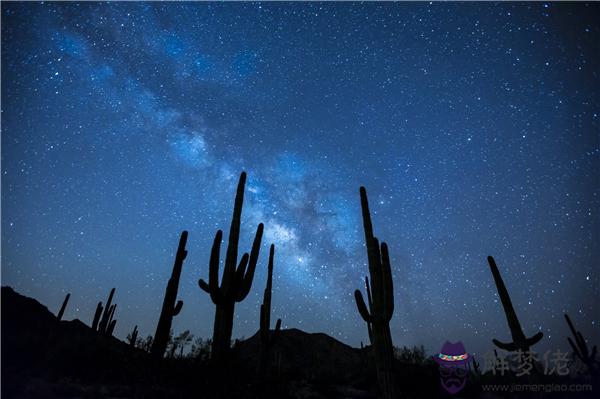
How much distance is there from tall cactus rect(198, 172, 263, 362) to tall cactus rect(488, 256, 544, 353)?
28.5 ft

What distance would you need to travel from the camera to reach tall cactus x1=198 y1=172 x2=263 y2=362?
675 cm

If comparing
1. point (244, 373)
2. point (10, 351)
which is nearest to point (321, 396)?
point (244, 373)

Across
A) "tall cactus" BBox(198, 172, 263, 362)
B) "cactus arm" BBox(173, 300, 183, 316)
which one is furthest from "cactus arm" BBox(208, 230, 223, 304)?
"cactus arm" BBox(173, 300, 183, 316)

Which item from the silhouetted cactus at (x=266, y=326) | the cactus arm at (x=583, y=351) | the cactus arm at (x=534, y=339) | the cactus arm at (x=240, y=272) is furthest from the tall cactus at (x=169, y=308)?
the cactus arm at (x=583, y=351)

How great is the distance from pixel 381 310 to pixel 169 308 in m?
5.76

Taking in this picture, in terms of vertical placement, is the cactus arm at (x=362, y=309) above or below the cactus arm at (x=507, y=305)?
below

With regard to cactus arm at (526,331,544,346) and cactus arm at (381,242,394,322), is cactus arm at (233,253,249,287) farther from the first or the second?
cactus arm at (526,331,544,346)

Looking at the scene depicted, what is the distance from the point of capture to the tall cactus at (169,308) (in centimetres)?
824

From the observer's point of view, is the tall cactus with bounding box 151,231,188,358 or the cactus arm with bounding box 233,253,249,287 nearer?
the cactus arm with bounding box 233,253,249,287

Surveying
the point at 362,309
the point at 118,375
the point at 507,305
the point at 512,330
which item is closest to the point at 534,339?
the point at 512,330

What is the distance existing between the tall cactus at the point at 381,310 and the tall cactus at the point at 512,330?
230 inches

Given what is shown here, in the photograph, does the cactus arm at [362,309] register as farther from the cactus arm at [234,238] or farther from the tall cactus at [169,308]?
the tall cactus at [169,308]

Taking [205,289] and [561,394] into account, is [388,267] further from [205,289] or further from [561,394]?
[561,394]

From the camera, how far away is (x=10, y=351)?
7.75 metres
